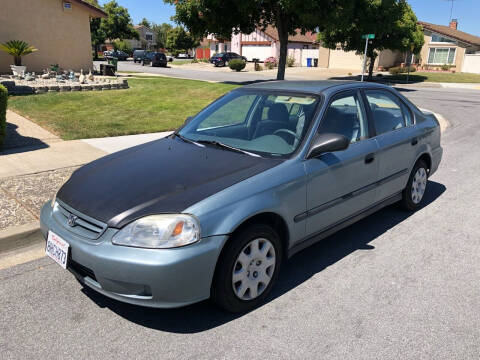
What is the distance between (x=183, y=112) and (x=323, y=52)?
1617 inches

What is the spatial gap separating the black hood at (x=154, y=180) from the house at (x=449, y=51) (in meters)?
47.4

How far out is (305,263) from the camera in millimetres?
3859

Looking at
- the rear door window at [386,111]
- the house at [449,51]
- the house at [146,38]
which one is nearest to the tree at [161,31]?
the house at [146,38]

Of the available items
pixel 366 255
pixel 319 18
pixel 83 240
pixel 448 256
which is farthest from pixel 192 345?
pixel 319 18

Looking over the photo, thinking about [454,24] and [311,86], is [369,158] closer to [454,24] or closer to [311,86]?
[311,86]

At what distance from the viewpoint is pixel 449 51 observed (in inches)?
1738

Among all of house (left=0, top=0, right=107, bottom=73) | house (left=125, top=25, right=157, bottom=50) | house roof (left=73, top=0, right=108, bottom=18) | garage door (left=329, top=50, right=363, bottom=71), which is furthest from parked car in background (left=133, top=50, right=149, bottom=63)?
house (left=125, top=25, right=157, bottom=50)

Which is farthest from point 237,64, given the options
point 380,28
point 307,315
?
point 307,315

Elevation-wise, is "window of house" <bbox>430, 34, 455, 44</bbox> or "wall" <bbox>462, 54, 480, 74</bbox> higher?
"window of house" <bbox>430, 34, 455, 44</bbox>

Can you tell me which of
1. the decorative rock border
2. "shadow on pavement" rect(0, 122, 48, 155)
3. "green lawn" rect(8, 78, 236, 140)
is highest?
the decorative rock border

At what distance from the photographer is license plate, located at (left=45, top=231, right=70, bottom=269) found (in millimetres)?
2906

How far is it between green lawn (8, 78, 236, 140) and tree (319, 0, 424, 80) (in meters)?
11.5

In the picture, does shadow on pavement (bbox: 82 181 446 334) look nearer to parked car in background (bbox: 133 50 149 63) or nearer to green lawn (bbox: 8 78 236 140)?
green lawn (bbox: 8 78 236 140)

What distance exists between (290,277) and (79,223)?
180cm
